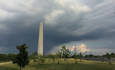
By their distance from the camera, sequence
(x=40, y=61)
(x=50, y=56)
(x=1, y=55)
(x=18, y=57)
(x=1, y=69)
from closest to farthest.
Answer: (x=18, y=57) → (x=1, y=69) → (x=40, y=61) → (x=50, y=56) → (x=1, y=55)

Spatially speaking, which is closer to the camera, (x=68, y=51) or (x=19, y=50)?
(x=19, y=50)

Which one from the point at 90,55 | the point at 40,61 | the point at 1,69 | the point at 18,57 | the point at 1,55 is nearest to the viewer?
the point at 18,57

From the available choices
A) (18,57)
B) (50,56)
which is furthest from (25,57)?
(50,56)

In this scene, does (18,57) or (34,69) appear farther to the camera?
(34,69)

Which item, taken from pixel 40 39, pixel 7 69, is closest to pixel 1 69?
pixel 7 69

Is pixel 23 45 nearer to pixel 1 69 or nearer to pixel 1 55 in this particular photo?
pixel 1 69

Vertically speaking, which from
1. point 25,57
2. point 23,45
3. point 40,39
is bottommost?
point 25,57

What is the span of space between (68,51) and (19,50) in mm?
67926

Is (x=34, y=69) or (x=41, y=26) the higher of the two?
(x=41, y=26)

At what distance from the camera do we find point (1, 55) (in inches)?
4220

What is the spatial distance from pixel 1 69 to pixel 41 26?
3884cm

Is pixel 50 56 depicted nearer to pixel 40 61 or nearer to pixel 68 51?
pixel 40 61

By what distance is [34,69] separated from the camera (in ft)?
200

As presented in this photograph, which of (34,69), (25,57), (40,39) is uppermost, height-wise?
(40,39)
